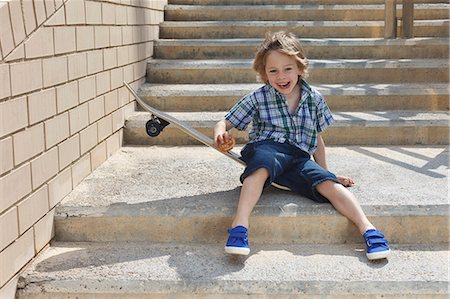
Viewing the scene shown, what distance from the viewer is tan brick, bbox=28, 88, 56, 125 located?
1.96 metres

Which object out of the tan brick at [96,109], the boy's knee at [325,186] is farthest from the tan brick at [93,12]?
the boy's knee at [325,186]

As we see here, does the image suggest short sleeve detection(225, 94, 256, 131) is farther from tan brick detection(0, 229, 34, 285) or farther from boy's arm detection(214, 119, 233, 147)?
tan brick detection(0, 229, 34, 285)

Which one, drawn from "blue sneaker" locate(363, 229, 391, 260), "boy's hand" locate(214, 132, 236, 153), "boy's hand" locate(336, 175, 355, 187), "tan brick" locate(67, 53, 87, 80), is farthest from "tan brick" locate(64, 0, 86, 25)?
"blue sneaker" locate(363, 229, 391, 260)

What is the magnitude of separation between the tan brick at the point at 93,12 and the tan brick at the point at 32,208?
37.4 inches

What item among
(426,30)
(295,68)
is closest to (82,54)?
(295,68)

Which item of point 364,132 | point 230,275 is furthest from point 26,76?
point 364,132

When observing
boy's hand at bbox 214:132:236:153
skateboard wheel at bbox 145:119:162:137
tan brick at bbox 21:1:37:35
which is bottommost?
boy's hand at bbox 214:132:236:153

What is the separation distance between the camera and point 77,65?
2.46m

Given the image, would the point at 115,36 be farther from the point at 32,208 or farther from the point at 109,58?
the point at 32,208

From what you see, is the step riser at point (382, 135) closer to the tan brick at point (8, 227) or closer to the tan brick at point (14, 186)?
the tan brick at point (14, 186)

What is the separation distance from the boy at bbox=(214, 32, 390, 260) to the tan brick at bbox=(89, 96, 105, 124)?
689mm

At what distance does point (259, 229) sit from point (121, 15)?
1.69 meters

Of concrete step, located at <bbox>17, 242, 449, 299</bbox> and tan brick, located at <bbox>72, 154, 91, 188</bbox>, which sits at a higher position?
tan brick, located at <bbox>72, 154, 91, 188</bbox>

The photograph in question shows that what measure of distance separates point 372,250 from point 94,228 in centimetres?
104
